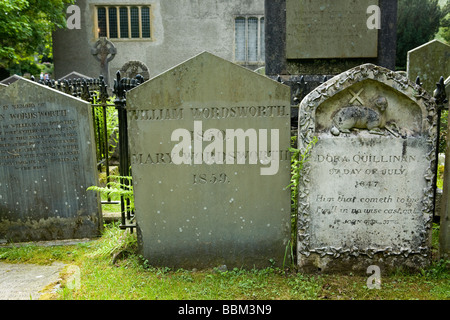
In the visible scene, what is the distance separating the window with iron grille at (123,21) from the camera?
20.7m

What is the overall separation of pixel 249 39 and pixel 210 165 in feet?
62.6

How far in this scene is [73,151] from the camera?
4426 mm

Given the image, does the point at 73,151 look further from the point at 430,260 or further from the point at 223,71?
the point at 430,260

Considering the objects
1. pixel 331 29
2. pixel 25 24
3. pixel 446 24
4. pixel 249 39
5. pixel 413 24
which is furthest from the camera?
pixel 446 24

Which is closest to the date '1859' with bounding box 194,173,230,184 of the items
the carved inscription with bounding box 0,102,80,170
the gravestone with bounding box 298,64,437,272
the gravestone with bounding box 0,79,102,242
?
the gravestone with bounding box 298,64,437,272

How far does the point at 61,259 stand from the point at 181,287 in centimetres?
153

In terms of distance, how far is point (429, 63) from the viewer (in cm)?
896

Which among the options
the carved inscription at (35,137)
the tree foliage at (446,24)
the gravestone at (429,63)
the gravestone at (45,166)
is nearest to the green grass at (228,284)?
the gravestone at (45,166)

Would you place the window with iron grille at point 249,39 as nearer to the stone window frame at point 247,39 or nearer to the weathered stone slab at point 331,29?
the stone window frame at point 247,39

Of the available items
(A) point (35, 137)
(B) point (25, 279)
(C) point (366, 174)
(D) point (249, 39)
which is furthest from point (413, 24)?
(B) point (25, 279)

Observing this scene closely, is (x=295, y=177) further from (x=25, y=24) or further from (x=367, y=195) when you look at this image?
(x=25, y=24)

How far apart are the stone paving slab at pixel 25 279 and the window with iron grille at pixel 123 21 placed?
61.5 feet
